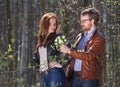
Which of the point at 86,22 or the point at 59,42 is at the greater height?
the point at 86,22

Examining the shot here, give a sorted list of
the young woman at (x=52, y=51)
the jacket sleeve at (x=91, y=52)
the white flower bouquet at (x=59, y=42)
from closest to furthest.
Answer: the jacket sleeve at (x=91, y=52), the white flower bouquet at (x=59, y=42), the young woman at (x=52, y=51)

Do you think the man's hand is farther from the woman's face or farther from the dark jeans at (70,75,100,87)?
the woman's face

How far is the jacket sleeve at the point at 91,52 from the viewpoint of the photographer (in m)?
4.71

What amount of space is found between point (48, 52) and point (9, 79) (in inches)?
117

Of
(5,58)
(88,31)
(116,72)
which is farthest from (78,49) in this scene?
(116,72)

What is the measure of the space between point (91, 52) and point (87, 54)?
0.22 ft

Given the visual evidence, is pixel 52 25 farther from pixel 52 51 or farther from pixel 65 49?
pixel 65 49

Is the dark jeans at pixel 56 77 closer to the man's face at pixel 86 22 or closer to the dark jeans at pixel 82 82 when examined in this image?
the dark jeans at pixel 82 82

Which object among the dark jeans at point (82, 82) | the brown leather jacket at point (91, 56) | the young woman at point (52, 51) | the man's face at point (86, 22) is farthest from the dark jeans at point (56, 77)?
the man's face at point (86, 22)

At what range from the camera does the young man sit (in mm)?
4746

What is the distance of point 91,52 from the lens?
15.5ft

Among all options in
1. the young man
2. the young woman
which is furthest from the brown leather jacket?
the young woman

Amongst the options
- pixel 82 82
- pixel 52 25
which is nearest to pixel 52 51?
pixel 52 25

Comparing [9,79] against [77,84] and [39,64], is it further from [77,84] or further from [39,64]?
[77,84]
